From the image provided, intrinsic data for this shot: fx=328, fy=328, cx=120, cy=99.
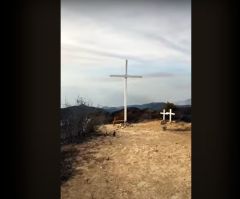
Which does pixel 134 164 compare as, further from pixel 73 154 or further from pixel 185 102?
pixel 185 102

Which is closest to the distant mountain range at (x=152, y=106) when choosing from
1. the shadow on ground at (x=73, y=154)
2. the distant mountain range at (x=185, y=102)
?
the distant mountain range at (x=185, y=102)
